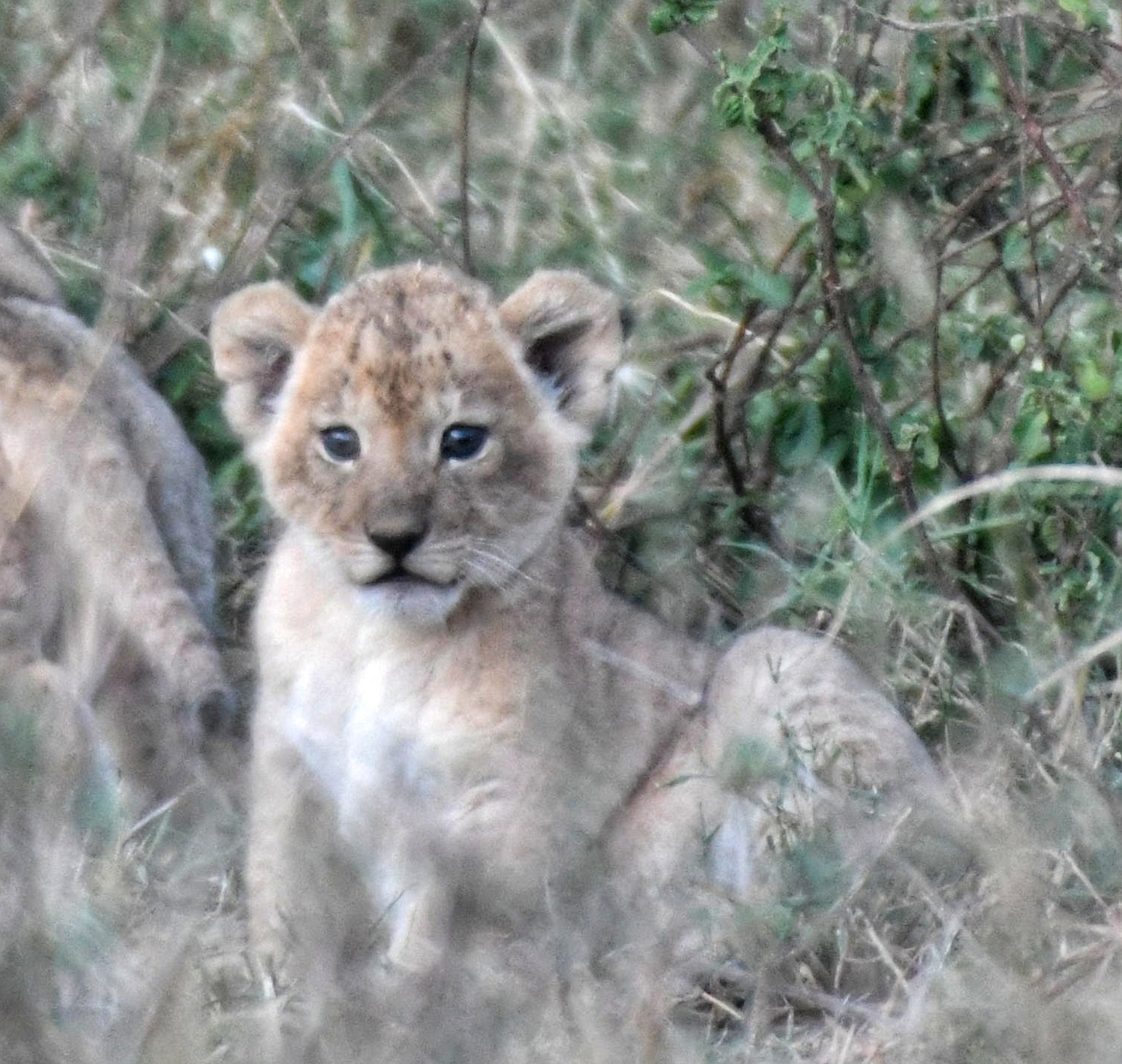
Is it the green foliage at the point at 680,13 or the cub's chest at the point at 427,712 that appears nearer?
the cub's chest at the point at 427,712

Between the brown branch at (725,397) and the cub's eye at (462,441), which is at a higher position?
the cub's eye at (462,441)

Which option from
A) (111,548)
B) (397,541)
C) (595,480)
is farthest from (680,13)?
(111,548)

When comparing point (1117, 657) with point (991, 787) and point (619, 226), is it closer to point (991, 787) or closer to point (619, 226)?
point (991, 787)

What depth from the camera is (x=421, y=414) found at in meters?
4.82

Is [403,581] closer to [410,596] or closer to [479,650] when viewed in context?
[410,596]

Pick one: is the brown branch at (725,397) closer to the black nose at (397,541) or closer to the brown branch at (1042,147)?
the brown branch at (1042,147)

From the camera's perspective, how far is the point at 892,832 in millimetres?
3660

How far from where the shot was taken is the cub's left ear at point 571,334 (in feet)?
16.7

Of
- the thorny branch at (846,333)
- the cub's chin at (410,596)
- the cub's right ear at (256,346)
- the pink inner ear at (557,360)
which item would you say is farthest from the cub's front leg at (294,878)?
the thorny branch at (846,333)

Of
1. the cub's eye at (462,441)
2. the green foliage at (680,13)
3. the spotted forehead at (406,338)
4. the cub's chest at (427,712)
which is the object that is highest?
the green foliage at (680,13)

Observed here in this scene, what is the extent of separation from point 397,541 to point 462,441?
311 mm

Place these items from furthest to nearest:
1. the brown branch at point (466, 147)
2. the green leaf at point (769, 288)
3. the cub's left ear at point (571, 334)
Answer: the brown branch at point (466, 147), the green leaf at point (769, 288), the cub's left ear at point (571, 334)

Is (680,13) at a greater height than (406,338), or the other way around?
(680,13)

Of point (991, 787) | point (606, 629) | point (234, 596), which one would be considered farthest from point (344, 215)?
point (991, 787)
